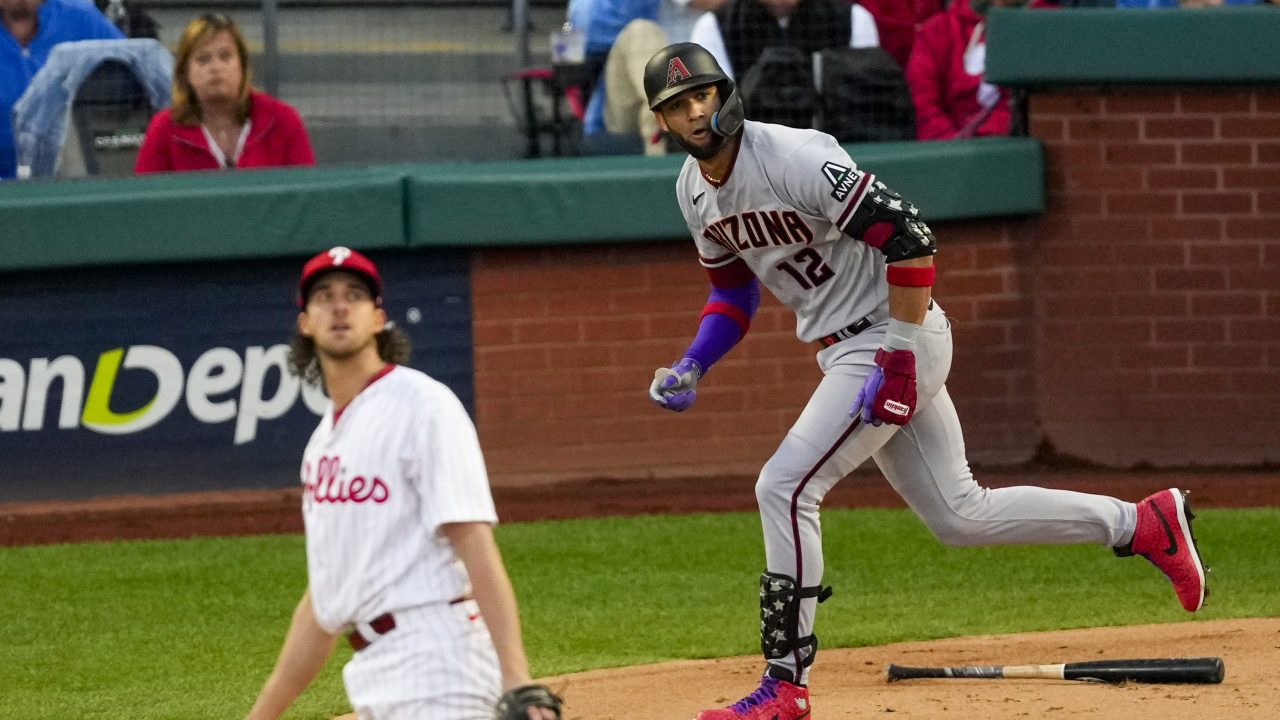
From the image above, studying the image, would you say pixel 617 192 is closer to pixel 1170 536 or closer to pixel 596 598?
pixel 596 598

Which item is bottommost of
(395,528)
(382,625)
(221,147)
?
(382,625)

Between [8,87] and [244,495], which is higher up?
[8,87]

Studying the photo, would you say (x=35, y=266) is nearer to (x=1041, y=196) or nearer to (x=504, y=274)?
(x=504, y=274)

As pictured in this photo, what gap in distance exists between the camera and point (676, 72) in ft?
16.2

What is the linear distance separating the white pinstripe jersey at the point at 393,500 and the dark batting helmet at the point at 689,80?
1760mm

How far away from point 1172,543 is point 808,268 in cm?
135

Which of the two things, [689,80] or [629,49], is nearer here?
[689,80]

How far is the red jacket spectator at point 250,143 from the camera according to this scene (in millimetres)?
8891

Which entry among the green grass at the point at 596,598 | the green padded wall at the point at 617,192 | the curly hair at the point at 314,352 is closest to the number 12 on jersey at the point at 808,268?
the green grass at the point at 596,598

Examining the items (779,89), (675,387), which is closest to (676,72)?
(675,387)

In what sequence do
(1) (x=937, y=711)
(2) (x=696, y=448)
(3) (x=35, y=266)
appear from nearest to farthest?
1. (1) (x=937, y=711)
2. (3) (x=35, y=266)
3. (2) (x=696, y=448)

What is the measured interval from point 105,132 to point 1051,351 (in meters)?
4.83

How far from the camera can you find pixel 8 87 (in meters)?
9.05

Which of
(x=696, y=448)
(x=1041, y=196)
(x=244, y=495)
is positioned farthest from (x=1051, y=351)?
(x=244, y=495)
